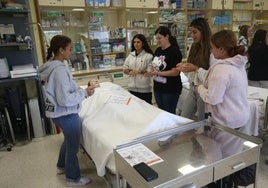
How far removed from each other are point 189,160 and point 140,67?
1771 millimetres

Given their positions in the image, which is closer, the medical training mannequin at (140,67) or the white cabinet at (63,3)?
the medical training mannequin at (140,67)

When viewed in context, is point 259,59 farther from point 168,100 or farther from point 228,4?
point 228,4

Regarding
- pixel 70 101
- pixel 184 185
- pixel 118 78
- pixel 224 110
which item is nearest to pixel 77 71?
pixel 118 78

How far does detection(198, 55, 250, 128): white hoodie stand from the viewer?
4.59 feet

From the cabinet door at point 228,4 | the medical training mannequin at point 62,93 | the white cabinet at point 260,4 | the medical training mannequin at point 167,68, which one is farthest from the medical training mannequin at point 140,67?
the white cabinet at point 260,4

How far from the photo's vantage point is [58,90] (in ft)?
5.50

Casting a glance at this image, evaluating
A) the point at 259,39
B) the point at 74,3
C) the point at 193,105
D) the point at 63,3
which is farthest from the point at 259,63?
the point at 63,3

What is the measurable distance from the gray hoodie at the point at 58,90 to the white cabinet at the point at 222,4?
4.45 metres

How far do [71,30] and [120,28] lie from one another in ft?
2.97

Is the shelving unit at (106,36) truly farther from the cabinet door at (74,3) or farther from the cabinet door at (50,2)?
the cabinet door at (50,2)

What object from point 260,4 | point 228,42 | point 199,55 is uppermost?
point 260,4

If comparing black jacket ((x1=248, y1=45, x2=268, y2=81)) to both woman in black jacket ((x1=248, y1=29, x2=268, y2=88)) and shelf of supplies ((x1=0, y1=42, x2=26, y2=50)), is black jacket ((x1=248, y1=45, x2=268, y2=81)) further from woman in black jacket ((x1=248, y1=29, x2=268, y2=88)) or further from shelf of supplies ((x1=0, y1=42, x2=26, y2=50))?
shelf of supplies ((x1=0, y1=42, x2=26, y2=50))

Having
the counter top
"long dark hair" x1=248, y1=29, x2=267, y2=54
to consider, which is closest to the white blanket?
the counter top

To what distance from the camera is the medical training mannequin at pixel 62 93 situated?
5.49 ft
